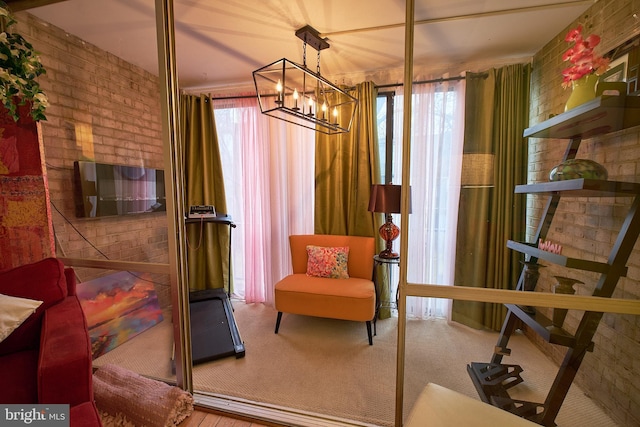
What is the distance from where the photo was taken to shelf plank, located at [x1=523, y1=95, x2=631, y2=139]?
1264mm

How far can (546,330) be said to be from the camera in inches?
55.8

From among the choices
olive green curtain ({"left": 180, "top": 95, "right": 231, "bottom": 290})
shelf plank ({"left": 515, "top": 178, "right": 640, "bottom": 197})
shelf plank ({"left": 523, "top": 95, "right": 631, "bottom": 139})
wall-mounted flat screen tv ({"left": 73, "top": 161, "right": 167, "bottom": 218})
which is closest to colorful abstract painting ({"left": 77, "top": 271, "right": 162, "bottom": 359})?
wall-mounted flat screen tv ({"left": 73, "top": 161, "right": 167, "bottom": 218})

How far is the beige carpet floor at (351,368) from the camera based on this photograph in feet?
5.40

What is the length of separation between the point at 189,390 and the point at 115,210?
1.49 m

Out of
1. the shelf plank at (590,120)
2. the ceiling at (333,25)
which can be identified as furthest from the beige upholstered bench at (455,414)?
the ceiling at (333,25)

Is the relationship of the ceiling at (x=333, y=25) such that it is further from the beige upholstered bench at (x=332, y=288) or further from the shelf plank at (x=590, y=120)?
the beige upholstered bench at (x=332, y=288)

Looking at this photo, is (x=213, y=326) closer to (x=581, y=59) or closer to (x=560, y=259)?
(x=560, y=259)

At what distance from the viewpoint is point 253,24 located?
2025 mm

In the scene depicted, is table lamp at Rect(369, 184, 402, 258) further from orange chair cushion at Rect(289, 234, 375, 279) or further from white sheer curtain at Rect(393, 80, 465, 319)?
orange chair cushion at Rect(289, 234, 375, 279)

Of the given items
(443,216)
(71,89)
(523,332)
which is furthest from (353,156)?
(71,89)

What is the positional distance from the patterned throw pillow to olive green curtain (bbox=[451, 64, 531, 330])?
40.9 inches

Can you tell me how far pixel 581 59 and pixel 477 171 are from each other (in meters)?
0.73

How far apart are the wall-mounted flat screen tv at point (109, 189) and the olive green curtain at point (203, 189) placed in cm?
100

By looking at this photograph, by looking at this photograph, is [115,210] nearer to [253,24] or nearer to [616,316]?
[253,24]
